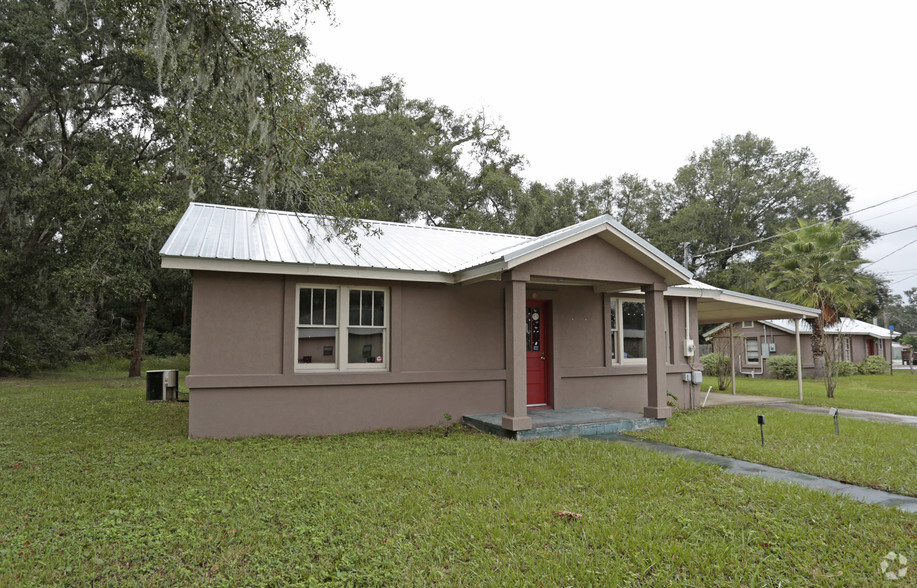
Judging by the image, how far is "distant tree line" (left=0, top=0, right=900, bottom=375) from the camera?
611 cm

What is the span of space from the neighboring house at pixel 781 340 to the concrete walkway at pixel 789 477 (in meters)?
17.5

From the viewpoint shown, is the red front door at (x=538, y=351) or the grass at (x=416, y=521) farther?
the red front door at (x=538, y=351)

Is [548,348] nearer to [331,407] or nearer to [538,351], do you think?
[538,351]

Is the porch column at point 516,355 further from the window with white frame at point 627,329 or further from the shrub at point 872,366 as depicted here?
the shrub at point 872,366

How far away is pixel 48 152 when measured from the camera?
1659cm

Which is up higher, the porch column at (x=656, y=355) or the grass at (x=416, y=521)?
the porch column at (x=656, y=355)

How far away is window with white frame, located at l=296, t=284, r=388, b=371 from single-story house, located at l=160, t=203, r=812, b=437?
0.02 meters

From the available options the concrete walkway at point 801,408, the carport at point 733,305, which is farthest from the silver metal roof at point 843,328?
the carport at point 733,305

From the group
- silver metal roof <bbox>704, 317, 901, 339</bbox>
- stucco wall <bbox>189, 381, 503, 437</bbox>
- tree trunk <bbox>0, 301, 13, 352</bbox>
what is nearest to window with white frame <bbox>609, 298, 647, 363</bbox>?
stucco wall <bbox>189, 381, 503, 437</bbox>

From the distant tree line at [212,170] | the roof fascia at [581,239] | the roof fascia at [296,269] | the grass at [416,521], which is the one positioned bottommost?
the grass at [416,521]

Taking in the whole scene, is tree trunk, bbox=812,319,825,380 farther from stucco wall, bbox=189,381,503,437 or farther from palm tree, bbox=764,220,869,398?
stucco wall, bbox=189,381,503,437

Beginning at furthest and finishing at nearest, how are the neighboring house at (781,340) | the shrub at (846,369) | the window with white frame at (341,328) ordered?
the neighboring house at (781,340) < the shrub at (846,369) < the window with white frame at (341,328)

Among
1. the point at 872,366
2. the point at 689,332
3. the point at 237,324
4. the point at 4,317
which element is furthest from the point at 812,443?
the point at 872,366

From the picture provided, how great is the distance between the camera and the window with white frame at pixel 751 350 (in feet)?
81.3
